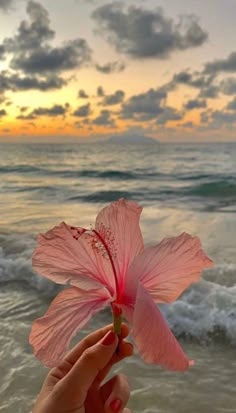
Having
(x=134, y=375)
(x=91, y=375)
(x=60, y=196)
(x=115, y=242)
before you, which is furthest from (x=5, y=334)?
(x=60, y=196)

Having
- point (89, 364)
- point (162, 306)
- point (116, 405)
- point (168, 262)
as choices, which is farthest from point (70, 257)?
point (162, 306)

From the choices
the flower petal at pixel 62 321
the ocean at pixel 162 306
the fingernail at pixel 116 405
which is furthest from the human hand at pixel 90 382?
the ocean at pixel 162 306

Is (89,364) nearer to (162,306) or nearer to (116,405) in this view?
(116,405)

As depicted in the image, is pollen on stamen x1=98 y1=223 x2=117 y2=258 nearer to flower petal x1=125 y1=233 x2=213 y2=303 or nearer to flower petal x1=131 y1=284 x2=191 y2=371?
flower petal x1=125 y1=233 x2=213 y2=303

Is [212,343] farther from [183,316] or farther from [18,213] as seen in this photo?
[18,213]

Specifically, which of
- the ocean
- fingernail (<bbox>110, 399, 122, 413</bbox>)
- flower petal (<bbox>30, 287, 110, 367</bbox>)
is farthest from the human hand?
the ocean

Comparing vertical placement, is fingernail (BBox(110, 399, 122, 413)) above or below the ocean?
above
